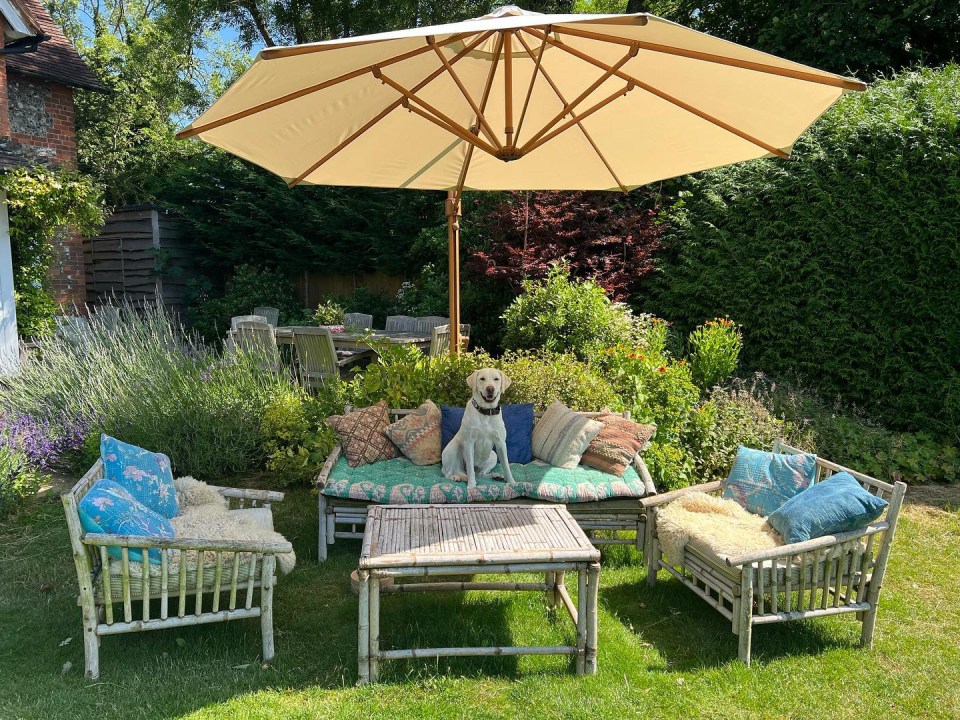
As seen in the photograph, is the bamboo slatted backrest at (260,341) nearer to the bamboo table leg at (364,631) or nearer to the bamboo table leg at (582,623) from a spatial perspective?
the bamboo table leg at (364,631)

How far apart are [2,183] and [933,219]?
9971 mm

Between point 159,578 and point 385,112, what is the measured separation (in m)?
2.63

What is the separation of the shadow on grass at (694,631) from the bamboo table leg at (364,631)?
4.43 feet

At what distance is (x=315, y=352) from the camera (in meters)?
6.97

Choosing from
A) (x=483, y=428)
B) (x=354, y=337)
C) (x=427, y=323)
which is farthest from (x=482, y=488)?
(x=427, y=323)

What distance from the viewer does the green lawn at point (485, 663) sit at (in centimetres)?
277

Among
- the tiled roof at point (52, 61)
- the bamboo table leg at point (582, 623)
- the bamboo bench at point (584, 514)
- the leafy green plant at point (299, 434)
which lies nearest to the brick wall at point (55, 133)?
the tiled roof at point (52, 61)

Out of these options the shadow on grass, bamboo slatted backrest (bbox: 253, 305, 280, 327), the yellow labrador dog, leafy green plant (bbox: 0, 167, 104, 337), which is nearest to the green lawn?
the shadow on grass

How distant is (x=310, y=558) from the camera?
4.21 m

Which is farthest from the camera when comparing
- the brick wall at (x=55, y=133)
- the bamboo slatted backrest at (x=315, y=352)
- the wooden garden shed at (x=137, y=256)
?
the wooden garden shed at (x=137, y=256)

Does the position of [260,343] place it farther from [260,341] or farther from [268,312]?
[268,312]

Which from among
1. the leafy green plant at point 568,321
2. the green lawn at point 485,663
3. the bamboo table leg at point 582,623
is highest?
the leafy green plant at point 568,321

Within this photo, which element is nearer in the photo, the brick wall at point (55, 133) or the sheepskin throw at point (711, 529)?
the sheepskin throw at point (711, 529)

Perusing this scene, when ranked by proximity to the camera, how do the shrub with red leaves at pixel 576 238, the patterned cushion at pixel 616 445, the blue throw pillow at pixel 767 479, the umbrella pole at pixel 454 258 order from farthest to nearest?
the shrub with red leaves at pixel 576 238
the umbrella pole at pixel 454 258
the patterned cushion at pixel 616 445
the blue throw pillow at pixel 767 479
